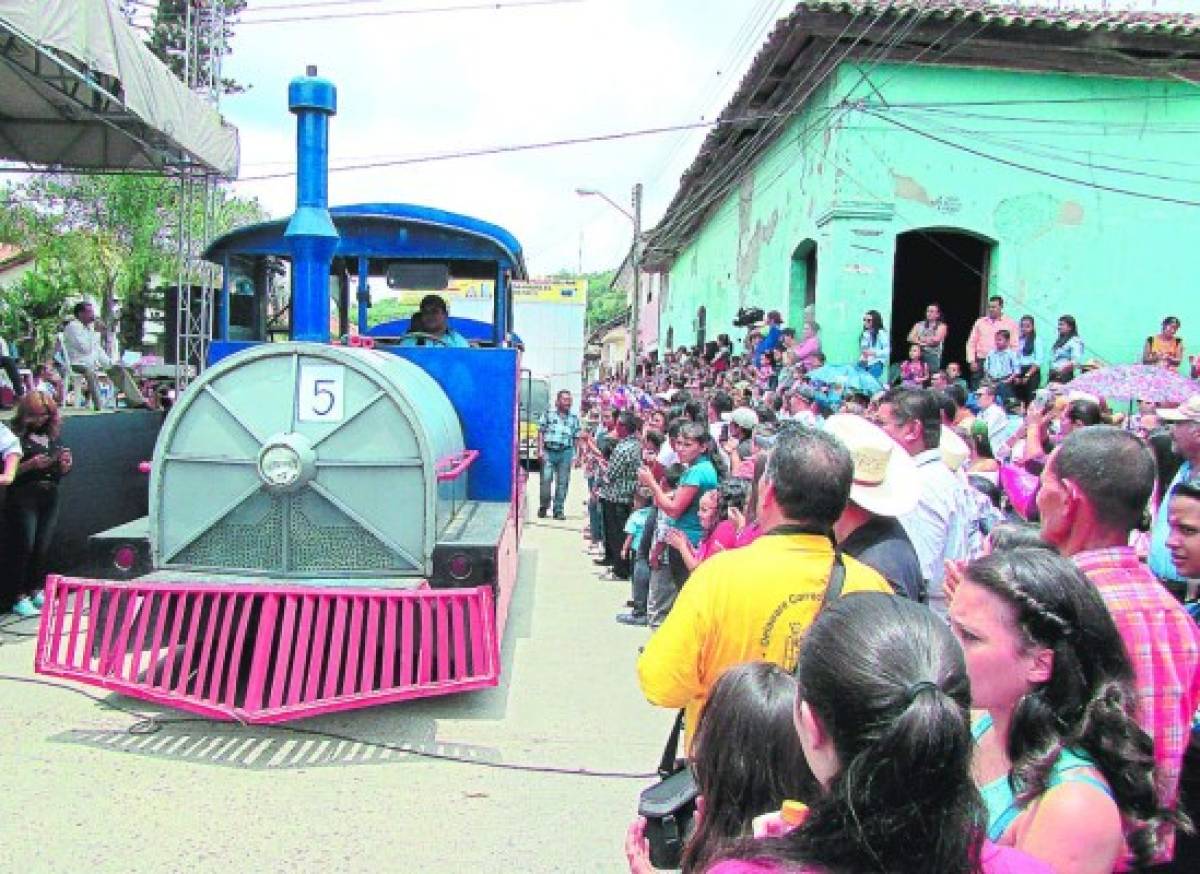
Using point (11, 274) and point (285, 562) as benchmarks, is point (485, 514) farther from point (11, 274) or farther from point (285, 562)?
point (11, 274)

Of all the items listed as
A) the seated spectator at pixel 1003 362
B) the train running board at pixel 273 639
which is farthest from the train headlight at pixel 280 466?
the seated spectator at pixel 1003 362

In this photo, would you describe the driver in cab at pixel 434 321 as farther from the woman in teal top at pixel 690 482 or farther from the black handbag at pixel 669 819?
the black handbag at pixel 669 819

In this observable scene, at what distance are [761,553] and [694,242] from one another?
24.5 meters

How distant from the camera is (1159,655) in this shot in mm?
2365

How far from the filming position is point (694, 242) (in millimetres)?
26562

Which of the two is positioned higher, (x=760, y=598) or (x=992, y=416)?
(x=992, y=416)

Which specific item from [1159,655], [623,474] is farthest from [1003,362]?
[1159,655]

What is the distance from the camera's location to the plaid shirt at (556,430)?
1445cm

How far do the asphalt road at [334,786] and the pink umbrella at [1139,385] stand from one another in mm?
4082

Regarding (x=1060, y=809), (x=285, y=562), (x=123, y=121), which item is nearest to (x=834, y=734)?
(x=1060, y=809)

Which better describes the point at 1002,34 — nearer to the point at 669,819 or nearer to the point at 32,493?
the point at 32,493

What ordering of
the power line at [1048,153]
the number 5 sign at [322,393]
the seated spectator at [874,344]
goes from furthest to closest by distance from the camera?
the power line at [1048,153] < the seated spectator at [874,344] < the number 5 sign at [322,393]

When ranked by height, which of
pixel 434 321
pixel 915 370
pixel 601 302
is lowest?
pixel 915 370

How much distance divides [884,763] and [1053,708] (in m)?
0.75
